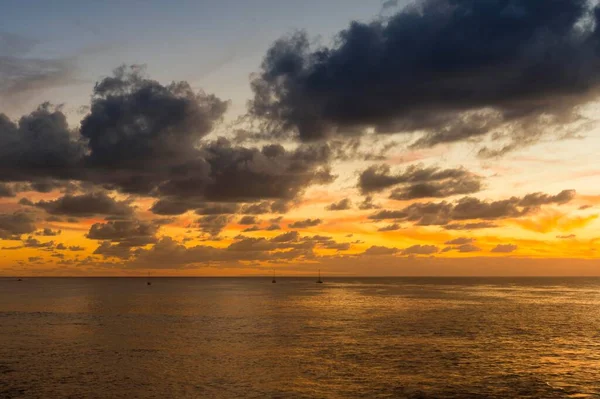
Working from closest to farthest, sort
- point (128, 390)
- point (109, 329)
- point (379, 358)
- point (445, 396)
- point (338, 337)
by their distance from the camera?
point (445, 396), point (128, 390), point (379, 358), point (338, 337), point (109, 329)

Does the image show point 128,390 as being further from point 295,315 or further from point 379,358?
point 295,315

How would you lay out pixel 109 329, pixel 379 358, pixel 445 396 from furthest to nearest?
pixel 109 329, pixel 379 358, pixel 445 396

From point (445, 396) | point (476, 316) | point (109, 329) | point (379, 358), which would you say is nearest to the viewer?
point (445, 396)

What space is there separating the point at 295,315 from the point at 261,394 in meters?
83.9

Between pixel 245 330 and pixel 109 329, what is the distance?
24.3 metres

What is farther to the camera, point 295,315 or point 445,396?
point 295,315

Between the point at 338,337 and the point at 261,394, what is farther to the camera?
the point at 338,337

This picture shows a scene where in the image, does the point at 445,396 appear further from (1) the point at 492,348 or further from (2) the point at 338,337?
(2) the point at 338,337

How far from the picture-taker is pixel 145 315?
137 metres

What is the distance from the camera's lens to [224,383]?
59219 mm

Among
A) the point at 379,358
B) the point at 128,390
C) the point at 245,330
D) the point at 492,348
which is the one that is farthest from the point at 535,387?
the point at 245,330

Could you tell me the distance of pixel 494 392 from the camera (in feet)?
180

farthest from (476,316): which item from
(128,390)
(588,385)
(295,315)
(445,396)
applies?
(128,390)

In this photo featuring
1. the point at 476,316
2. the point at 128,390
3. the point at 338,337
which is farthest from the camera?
the point at 476,316
